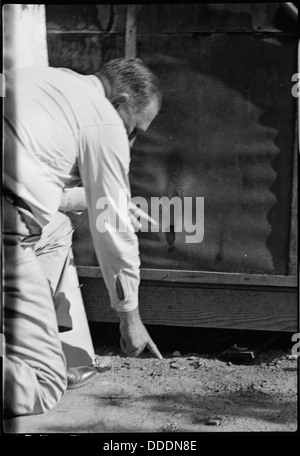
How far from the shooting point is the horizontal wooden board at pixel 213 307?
507cm

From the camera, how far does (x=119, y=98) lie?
4906 millimetres

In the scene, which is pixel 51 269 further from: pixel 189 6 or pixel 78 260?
pixel 189 6

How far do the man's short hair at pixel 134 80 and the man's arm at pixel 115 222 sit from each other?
0.18m

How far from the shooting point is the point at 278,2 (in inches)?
188

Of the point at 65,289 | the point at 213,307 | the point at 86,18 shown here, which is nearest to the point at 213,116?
the point at 86,18

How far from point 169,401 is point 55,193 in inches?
45.2

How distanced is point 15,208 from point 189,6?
1.27m

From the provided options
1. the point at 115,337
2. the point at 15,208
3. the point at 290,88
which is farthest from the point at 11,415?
the point at 290,88

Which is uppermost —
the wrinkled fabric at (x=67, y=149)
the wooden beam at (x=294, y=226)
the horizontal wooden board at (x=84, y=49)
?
the horizontal wooden board at (x=84, y=49)

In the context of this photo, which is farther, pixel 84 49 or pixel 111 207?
pixel 84 49

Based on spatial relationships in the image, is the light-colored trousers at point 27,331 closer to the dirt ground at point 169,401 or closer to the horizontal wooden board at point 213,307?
the dirt ground at point 169,401

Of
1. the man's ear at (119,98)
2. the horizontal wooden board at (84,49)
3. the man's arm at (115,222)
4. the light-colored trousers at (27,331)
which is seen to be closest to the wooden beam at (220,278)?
the man's arm at (115,222)

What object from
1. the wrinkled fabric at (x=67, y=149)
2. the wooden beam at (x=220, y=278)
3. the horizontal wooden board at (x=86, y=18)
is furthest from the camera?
the wooden beam at (x=220, y=278)

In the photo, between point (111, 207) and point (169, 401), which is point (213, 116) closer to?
point (111, 207)
